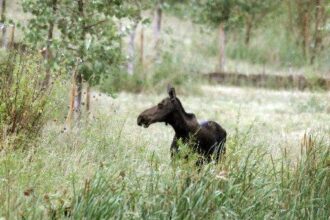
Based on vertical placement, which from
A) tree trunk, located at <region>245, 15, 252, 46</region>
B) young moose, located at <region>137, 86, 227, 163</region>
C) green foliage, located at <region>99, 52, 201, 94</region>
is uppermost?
tree trunk, located at <region>245, 15, 252, 46</region>

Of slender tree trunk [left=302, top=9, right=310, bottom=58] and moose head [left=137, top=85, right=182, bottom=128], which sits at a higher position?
slender tree trunk [left=302, top=9, right=310, bottom=58]

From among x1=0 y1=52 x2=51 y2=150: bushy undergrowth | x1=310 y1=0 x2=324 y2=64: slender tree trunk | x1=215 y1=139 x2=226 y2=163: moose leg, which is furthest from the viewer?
x1=310 y1=0 x2=324 y2=64: slender tree trunk

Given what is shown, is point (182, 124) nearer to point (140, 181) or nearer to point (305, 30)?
point (140, 181)

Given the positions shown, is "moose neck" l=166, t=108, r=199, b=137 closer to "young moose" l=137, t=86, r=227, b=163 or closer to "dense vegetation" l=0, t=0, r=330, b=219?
"young moose" l=137, t=86, r=227, b=163

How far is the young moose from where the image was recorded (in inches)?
332

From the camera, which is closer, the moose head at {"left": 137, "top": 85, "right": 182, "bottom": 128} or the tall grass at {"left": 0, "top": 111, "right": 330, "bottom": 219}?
the tall grass at {"left": 0, "top": 111, "right": 330, "bottom": 219}

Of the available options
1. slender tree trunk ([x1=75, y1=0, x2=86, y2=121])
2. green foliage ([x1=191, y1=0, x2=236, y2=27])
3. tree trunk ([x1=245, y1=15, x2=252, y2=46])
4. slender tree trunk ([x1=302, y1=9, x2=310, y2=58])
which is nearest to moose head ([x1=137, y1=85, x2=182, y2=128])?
slender tree trunk ([x1=75, y1=0, x2=86, y2=121])

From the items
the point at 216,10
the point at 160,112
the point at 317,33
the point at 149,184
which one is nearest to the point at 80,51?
the point at 160,112

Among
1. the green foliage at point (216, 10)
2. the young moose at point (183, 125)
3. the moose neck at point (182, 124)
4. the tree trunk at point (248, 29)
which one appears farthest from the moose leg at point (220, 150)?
the tree trunk at point (248, 29)

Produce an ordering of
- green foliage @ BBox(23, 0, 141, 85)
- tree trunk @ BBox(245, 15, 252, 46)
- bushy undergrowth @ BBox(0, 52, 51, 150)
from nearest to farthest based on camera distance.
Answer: bushy undergrowth @ BBox(0, 52, 51, 150) → green foliage @ BBox(23, 0, 141, 85) → tree trunk @ BBox(245, 15, 252, 46)

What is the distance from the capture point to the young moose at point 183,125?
842 centimetres

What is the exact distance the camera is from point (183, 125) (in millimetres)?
8539

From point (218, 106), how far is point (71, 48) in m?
5.71

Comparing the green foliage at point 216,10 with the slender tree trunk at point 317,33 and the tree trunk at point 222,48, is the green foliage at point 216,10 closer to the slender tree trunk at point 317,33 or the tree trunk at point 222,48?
the tree trunk at point 222,48
